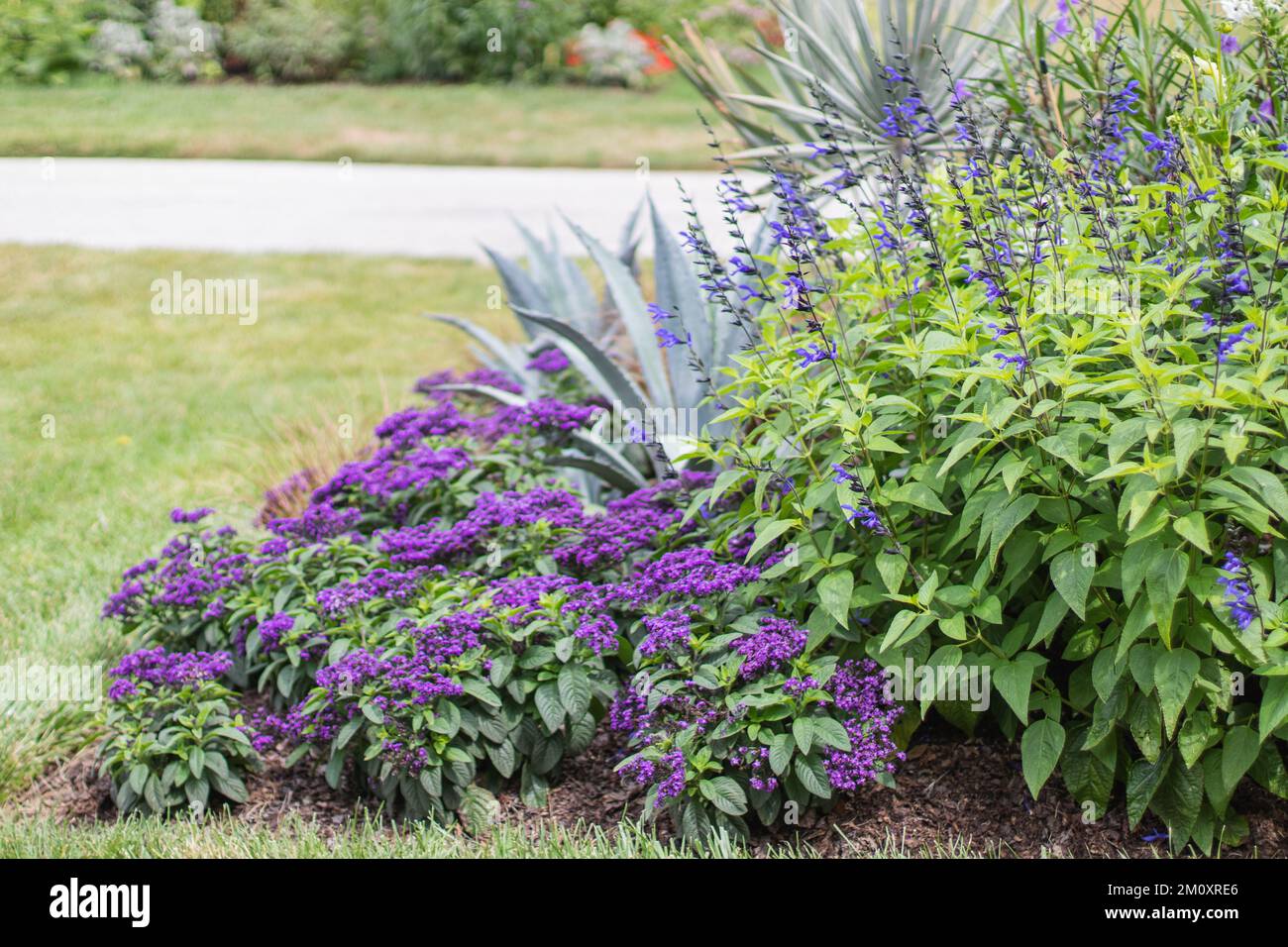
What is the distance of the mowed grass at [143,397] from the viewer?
4.73 metres

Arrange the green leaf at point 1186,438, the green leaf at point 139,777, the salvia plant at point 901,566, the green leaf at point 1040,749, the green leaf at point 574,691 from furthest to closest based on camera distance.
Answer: the green leaf at point 139,777 < the green leaf at point 574,691 < the green leaf at point 1040,749 < the salvia plant at point 901,566 < the green leaf at point 1186,438

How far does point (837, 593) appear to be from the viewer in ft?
10.1

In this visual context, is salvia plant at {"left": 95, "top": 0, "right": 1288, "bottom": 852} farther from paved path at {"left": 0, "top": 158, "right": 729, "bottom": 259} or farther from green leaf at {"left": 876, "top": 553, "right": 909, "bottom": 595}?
paved path at {"left": 0, "top": 158, "right": 729, "bottom": 259}

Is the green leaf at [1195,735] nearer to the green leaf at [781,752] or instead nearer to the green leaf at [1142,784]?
the green leaf at [1142,784]

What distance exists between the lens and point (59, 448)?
20.6ft

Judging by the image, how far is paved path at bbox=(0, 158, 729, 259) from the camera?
984 cm

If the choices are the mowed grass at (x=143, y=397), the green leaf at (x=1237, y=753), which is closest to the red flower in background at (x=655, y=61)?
the mowed grass at (x=143, y=397)

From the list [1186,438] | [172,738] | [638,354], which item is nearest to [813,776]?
[1186,438]

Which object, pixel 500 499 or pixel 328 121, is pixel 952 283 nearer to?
pixel 500 499

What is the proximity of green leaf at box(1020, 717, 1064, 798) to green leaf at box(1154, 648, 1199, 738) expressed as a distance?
26 centimetres

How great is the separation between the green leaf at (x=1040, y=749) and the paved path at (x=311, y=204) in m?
6.60

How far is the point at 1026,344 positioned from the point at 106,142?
1165 centimetres

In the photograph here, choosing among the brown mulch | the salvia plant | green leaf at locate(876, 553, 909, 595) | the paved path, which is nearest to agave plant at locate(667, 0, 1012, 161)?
the salvia plant
